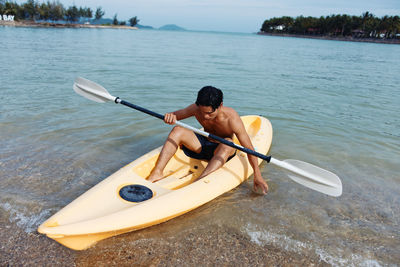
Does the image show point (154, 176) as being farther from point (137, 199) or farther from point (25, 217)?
point (25, 217)

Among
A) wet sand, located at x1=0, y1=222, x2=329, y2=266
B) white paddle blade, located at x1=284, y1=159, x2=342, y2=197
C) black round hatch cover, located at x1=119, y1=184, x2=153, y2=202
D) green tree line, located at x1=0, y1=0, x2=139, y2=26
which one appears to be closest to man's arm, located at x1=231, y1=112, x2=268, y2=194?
white paddle blade, located at x1=284, y1=159, x2=342, y2=197

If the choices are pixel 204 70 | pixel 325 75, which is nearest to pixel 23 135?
pixel 204 70

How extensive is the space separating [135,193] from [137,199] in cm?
10

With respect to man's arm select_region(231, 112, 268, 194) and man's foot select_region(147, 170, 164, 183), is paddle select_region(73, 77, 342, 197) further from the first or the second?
man's foot select_region(147, 170, 164, 183)

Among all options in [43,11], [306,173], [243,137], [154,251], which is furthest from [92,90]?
[43,11]

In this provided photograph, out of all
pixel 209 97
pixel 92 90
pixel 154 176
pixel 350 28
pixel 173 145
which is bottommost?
pixel 154 176

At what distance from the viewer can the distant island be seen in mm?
77812

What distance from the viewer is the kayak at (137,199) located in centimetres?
228

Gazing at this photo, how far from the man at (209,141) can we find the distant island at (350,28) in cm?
9004

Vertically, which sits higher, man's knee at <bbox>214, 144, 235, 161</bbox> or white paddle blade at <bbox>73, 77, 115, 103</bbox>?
white paddle blade at <bbox>73, 77, 115, 103</bbox>

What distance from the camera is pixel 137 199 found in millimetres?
2680

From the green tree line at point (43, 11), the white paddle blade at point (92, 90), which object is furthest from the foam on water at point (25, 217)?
the green tree line at point (43, 11)

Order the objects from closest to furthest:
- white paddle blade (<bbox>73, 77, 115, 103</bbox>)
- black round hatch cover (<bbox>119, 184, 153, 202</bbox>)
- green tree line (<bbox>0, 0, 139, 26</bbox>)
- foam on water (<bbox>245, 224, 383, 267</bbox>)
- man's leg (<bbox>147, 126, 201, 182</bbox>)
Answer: foam on water (<bbox>245, 224, 383, 267</bbox>)
black round hatch cover (<bbox>119, 184, 153, 202</bbox>)
man's leg (<bbox>147, 126, 201, 182</bbox>)
white paddle blade (<bbox>73, 77, 115, 103</bbox>)
green tree line (<bbox>0, 0, 139, 26</bbox>)

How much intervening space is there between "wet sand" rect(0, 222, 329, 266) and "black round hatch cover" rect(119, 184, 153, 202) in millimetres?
307
